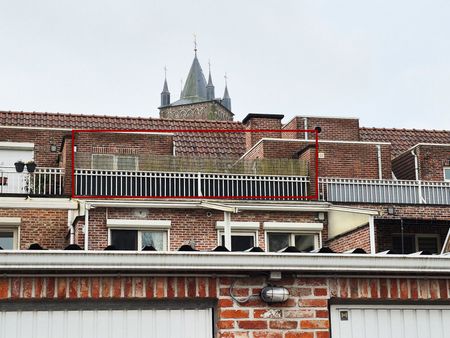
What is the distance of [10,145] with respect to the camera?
3222 cm

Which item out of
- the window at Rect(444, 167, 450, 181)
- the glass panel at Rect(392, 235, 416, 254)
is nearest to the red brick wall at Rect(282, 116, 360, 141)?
the window at Rect(444, 167, 450, 181)

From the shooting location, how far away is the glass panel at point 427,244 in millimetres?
29438

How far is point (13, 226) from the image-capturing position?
27156 millimetres

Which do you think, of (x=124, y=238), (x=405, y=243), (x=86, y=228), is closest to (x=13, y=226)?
(x=86, y=228)

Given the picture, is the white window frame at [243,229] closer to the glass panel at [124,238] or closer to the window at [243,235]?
the window at [243,235]

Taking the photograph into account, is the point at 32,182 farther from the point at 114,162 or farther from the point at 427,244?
the point at 427,244

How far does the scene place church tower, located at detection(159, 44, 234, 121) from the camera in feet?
405

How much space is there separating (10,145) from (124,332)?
2514cm

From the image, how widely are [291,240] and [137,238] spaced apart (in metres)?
4.74

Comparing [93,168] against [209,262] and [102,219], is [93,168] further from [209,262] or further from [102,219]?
[209,262]

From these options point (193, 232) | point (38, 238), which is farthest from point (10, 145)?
point (193, 232)

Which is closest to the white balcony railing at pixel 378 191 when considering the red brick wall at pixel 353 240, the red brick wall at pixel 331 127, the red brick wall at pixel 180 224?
the red brick wall at pixel 353 240

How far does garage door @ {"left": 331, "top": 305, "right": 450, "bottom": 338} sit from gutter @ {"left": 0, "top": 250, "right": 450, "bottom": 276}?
15.9 inches

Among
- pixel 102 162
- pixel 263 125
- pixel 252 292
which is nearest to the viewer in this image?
pixel 252 292
